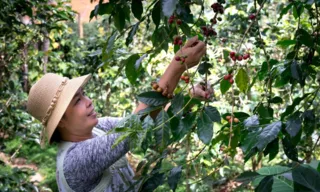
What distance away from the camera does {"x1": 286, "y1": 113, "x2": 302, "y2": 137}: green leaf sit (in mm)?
925

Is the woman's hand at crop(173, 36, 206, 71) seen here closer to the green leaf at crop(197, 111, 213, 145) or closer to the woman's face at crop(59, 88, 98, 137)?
the green leaf at crop(197, 111, 213, 145)

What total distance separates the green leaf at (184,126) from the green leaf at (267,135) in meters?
0.16

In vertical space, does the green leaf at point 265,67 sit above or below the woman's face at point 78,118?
above

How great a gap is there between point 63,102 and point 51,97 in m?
0.06

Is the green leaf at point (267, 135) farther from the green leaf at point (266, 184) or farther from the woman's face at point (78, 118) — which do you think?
the woman's face at point (78, 118)

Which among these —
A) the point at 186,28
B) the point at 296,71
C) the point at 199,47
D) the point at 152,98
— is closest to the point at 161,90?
the point at 152,98

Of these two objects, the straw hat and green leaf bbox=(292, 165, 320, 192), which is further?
the straw hat

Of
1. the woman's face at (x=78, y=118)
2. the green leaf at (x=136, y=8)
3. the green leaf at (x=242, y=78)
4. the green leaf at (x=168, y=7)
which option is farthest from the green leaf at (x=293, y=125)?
the woman's face at (x=78, y=118)

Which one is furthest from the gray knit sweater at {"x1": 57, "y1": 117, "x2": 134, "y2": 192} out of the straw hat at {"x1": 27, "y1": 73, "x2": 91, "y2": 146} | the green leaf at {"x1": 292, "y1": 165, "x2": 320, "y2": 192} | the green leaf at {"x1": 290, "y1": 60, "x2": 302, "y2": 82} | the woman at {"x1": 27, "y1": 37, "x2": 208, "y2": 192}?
the green leaf at {"x1": 292, "y1": 165, "x2": 320, "y2": 192}

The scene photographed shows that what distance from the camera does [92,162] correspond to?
1212mm

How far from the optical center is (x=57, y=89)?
1.39 m

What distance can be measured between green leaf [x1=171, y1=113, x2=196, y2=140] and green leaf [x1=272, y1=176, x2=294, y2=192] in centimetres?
25

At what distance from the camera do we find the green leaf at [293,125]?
3.03 feet

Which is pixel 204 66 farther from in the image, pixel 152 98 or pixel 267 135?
pixel 267 135
